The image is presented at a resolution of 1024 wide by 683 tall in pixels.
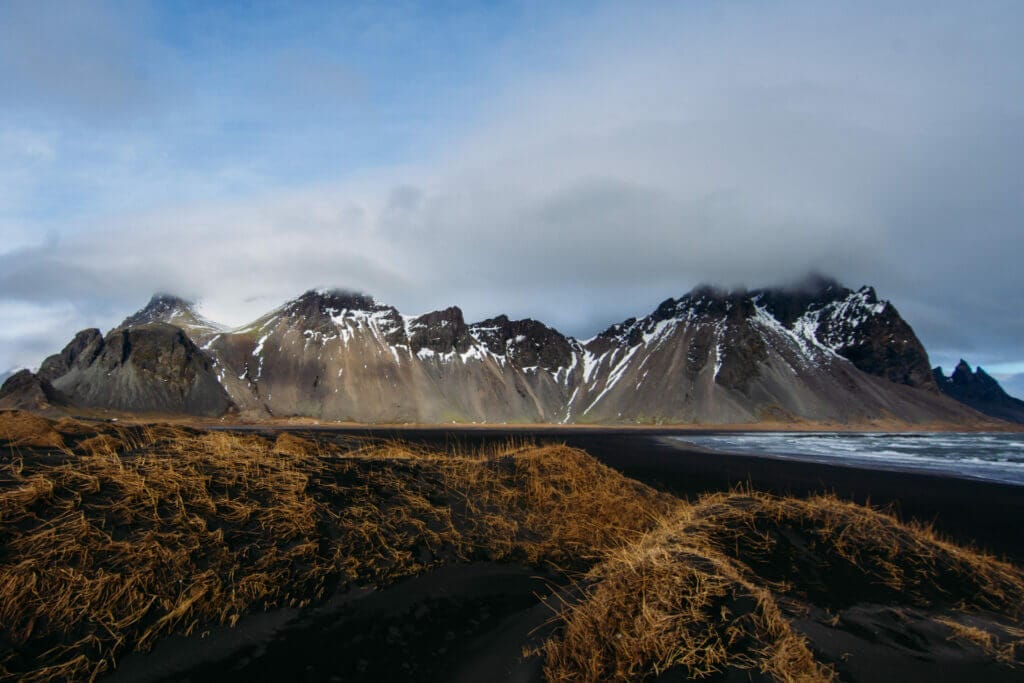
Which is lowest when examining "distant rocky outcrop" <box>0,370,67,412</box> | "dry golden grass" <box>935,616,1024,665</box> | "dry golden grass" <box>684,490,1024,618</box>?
"distant rocky outcrop" <box>0,370,67,412</box>

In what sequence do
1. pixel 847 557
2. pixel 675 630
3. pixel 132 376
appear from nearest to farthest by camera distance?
1. pixel 675 630
2. pixel 847 557
3. pixel 132 376

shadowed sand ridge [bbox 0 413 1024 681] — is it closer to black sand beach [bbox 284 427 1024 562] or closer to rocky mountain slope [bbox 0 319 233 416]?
black sand beach [bbox 284 427 1024 562]

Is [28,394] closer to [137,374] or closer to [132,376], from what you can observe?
[132,376]

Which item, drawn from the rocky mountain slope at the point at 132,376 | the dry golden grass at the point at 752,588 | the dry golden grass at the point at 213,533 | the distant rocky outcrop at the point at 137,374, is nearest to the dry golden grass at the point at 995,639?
the dry golden grass at the point at 752,588

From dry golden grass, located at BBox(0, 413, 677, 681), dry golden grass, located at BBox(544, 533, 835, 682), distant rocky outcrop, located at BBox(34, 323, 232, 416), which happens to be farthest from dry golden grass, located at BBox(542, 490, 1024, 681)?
distant rocky outcrop, located at BBox(34, 323, 232, 416)

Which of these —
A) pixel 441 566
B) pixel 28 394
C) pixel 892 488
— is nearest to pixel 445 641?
pixel 441 566

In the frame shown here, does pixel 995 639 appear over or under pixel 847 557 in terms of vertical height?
under

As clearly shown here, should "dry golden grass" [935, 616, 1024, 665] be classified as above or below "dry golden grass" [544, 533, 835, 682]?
below

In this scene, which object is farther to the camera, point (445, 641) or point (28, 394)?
point (28, 394)

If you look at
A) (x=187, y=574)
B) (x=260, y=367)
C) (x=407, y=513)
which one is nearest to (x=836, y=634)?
(x=407, y=513)

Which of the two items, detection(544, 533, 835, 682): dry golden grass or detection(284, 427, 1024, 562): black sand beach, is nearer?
detection(544, 533, 835, 682): dry golden grass

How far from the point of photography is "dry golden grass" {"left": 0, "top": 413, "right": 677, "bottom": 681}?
5.91m

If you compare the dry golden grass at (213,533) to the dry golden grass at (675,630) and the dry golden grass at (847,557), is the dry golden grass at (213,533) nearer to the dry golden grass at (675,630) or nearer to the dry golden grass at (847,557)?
the dry golden grass at (847,557)

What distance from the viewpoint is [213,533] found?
301 inches
